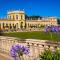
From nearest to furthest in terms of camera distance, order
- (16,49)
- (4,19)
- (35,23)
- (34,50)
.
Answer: (16,49), (34,50), (4,19), (35,23)

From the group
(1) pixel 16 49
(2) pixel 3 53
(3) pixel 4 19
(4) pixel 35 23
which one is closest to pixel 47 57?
(1) pixel 16 49

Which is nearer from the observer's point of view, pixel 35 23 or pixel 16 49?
pixel 16 49

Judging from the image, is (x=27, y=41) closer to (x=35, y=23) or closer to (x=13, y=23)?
(x=13, y=23)

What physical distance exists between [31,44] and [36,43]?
1.29ft

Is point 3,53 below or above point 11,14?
below

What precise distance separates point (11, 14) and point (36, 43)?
394ft

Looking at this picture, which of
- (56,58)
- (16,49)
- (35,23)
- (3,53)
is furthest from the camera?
(35,23)

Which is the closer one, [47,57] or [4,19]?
[47,57]

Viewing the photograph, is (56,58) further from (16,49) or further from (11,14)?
(11,14)

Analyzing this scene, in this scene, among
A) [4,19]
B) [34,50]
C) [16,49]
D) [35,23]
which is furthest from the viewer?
[35,23]

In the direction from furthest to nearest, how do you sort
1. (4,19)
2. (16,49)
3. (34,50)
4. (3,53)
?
(4,19)
(3,53)
(34,50)
(16,49)

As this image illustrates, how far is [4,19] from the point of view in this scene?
123 meters

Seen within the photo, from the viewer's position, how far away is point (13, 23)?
12462 cm

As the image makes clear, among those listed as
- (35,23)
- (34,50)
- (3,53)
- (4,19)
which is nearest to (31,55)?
(34,50)
